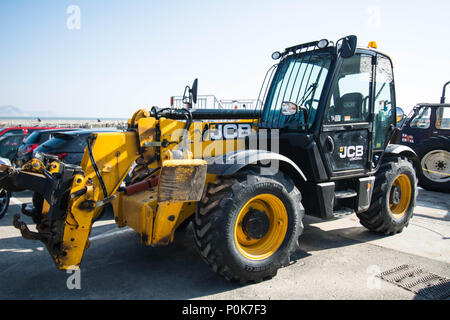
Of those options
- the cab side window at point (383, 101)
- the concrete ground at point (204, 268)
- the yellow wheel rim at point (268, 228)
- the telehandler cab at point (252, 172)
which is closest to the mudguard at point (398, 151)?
the telehandler cab at point (252, 172)

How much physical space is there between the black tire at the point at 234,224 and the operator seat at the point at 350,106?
59.3 inches

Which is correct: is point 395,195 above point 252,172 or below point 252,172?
below

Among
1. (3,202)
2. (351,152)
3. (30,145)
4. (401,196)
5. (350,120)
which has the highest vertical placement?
(350,120)

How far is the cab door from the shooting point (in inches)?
173

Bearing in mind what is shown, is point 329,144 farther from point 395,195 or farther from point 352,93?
point 395,195

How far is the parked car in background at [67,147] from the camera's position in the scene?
7102 millimetres

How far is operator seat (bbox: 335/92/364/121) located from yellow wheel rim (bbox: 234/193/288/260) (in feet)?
5.40

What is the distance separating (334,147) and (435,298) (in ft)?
6.63

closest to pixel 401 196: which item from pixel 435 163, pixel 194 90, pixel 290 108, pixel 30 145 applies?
pixel 290 108

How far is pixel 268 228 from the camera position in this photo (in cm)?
378

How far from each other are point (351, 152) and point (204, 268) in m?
2.53

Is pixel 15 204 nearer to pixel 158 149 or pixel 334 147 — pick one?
pixel 158 149

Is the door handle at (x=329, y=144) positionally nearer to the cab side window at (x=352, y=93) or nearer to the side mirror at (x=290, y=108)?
the cab side window at (x=352, y=93)

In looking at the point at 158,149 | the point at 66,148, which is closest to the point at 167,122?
the point at 158,149
